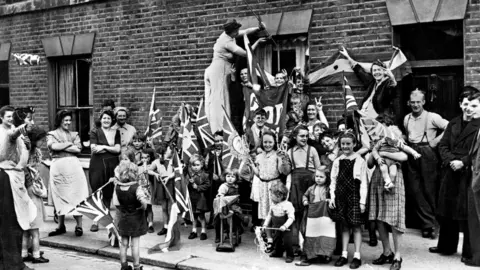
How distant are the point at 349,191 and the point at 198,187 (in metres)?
2.41

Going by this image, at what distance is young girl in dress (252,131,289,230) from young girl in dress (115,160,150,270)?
1.54m

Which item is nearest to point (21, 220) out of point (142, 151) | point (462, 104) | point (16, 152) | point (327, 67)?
point (16, 152)

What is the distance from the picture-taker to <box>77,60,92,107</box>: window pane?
473 inches

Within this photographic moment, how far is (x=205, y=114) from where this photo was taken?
8914 mm

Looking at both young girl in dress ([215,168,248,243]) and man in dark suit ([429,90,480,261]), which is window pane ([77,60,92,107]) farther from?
man in dark suit ([429,90,480,261])

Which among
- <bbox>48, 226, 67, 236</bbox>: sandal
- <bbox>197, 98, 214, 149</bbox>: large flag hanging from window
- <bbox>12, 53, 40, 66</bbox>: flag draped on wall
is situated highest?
<bbox>12, 53, 40, 66</bbox>: flag draped on wall

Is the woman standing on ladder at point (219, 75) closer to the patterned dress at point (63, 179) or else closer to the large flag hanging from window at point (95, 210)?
the patterned dress at point (63, 179)

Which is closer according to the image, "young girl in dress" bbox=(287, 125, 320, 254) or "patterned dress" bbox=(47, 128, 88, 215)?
"young girl in dress" bbox=(287, 125, 320, 254)

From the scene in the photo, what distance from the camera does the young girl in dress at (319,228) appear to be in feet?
21.9

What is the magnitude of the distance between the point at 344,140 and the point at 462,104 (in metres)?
1.46

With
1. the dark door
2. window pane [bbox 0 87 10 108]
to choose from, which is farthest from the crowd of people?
window pane [bbox 0 87 10 108]

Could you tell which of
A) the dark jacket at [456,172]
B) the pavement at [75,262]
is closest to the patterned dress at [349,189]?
the dark jacket at [456,172]

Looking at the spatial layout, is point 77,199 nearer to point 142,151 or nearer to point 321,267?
point 142,151

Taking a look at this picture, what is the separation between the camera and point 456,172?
6762 millimetres
